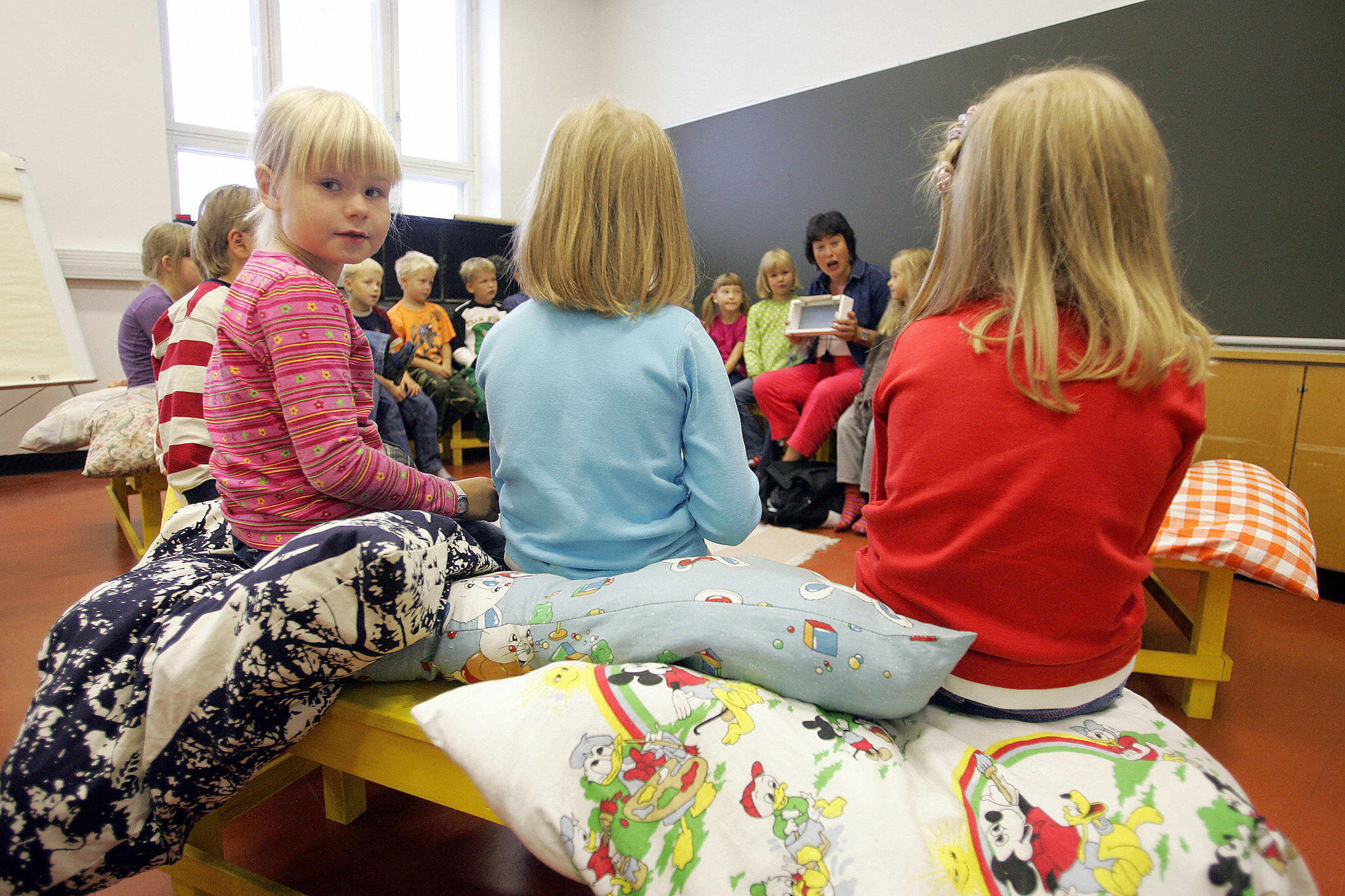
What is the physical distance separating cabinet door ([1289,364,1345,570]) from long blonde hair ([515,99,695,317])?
2.51 m

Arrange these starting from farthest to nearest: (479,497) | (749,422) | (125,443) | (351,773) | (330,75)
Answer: (330,75)
(749,422)
(125,443)
(479,497)
(351,773)

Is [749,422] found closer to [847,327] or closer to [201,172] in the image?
[847,327]

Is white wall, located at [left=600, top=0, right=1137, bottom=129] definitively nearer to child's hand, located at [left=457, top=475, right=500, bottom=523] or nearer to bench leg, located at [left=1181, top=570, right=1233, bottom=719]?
bench leg, located at [left=1181, top=570, right=1233, bottom=719]

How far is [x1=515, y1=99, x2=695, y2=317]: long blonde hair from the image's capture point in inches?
37.6

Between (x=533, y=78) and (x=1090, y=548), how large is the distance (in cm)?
598

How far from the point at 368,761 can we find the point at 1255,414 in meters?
2.96

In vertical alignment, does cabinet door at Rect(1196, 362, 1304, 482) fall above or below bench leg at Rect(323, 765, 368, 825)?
above

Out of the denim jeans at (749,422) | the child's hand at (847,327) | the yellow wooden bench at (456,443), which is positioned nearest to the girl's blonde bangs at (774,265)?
the denim jeans at (749,422)

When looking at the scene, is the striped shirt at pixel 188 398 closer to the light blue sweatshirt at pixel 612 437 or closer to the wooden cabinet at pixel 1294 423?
the light blue sweatshirt at pixel 612 437

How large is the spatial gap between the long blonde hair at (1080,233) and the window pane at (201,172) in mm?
5012

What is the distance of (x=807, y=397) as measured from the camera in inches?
138

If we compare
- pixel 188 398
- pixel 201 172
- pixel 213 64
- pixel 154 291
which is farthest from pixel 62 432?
pixel 213 64

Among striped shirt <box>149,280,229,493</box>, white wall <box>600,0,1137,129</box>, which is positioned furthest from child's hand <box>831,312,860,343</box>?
striped shirt <box>149,280,229,493</box>

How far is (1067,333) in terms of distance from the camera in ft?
2.52
